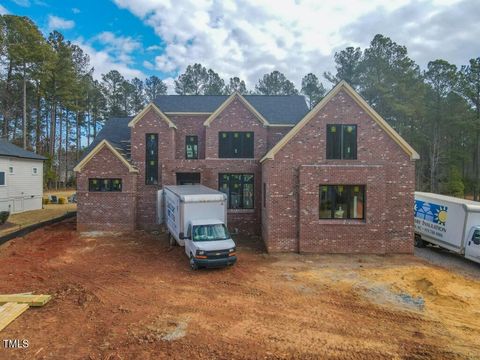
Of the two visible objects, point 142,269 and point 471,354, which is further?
point 142,269

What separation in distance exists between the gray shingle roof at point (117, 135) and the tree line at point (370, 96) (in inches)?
815

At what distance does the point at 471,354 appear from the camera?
7023 mm

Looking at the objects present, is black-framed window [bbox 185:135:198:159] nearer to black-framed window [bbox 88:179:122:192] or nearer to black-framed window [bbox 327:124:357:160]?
black-framed window [bbox 88:179:122:192]

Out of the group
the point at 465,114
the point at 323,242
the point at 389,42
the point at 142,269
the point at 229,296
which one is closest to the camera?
the point at 229,296

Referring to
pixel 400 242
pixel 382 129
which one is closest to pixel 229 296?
pixel 400 242

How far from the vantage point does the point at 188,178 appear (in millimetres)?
21781

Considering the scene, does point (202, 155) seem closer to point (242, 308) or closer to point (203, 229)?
point (203, 229)

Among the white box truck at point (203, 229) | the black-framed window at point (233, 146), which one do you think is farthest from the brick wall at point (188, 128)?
the white box truck at point (203, 229)

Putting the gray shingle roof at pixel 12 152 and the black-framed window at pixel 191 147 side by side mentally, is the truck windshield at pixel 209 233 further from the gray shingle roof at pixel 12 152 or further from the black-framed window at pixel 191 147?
the gray shingle roof at pixel 12 152

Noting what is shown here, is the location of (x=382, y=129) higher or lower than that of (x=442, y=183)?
higher

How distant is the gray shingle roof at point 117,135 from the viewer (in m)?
24.1

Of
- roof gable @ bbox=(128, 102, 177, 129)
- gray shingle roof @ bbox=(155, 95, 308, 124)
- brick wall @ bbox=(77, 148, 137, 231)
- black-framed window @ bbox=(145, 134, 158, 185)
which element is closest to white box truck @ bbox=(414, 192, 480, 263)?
gray shingle roof @ bbox=(155, 95, 308, 124)

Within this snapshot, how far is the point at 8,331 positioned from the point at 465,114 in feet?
168

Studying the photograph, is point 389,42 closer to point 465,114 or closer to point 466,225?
point 465,114
